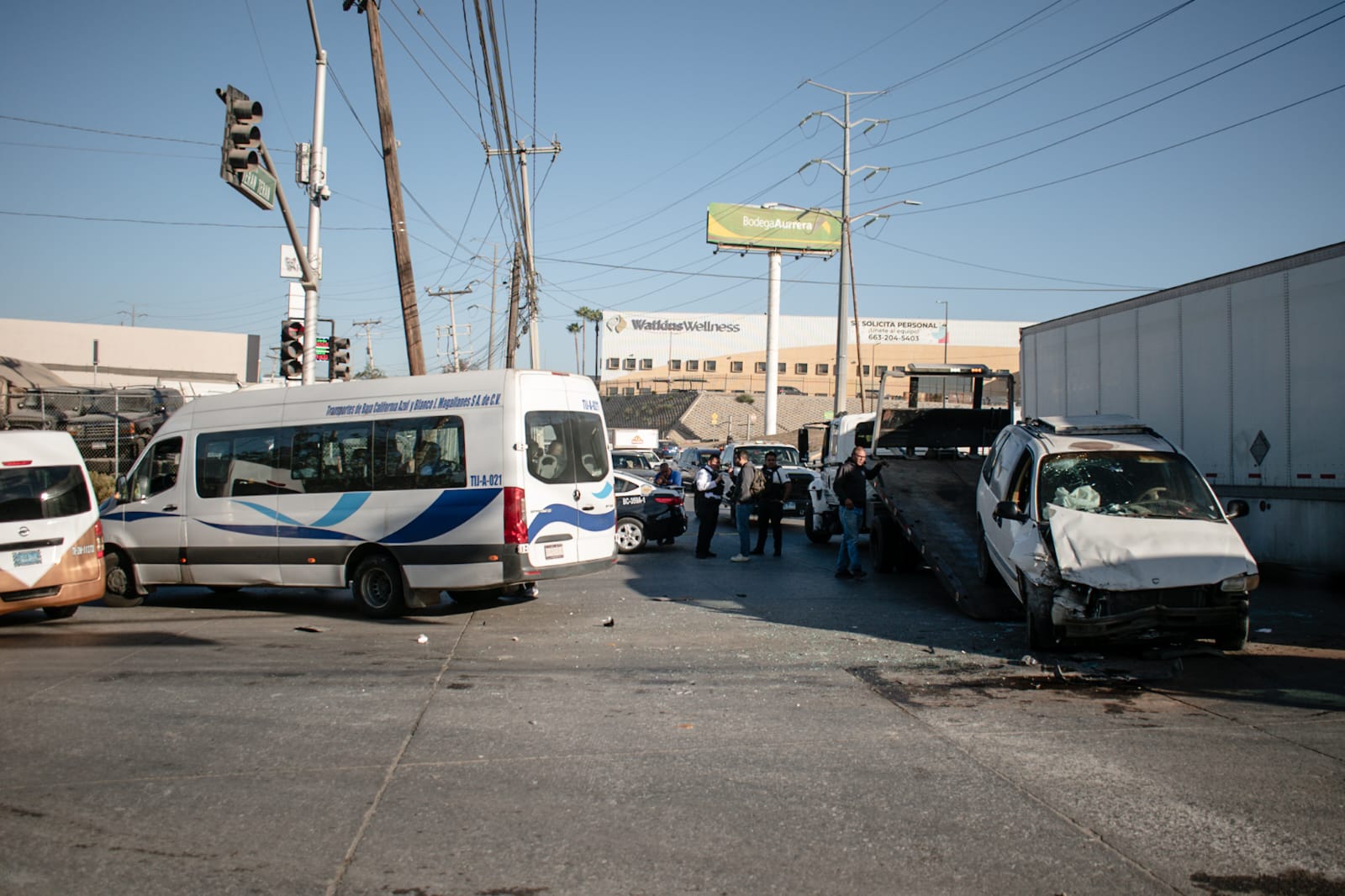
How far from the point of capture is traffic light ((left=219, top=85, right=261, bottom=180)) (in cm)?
1280

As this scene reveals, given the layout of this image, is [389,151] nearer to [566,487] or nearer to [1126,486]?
[566,487]

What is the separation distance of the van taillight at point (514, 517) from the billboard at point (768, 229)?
60.3 m

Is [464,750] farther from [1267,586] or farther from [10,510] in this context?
[1267,586]

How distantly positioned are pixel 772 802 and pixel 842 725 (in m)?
1.57

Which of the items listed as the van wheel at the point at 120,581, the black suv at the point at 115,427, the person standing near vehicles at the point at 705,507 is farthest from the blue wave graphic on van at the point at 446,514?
the black suv at the point at 115,427

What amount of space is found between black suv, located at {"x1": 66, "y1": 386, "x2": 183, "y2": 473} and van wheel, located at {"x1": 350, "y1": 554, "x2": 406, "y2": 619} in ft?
47.9

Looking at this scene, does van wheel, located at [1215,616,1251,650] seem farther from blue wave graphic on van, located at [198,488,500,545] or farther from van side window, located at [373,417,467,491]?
van side window, located at [373,417,467,491]

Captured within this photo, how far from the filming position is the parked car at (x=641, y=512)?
1781cm

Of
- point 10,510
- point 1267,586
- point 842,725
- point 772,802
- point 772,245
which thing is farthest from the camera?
point 772,245

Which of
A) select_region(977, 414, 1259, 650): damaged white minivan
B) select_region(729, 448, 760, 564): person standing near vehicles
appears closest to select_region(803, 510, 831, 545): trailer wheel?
select_region(729, 448, 760, 564): person standing near vehicles

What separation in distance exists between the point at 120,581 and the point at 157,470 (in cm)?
156

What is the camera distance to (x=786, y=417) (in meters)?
77.9

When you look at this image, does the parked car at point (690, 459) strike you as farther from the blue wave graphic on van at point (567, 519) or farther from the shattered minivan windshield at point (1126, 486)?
the shattered minivan windshield at point (1126, 486)

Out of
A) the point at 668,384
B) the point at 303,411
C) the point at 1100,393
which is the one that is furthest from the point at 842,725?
the point at 668,384
